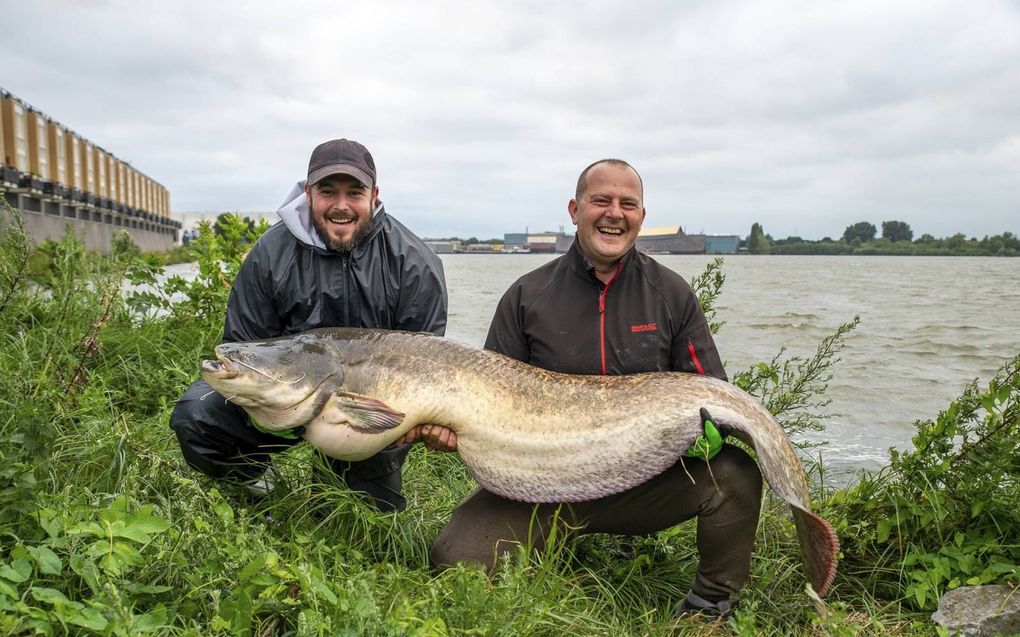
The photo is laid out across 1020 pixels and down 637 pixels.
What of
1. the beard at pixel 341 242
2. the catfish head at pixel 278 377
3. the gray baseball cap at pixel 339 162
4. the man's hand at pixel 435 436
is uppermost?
the gray baseball cap at pixel 339 162

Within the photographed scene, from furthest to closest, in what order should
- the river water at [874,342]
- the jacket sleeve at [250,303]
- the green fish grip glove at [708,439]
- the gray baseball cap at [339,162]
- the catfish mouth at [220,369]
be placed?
the river water at [874,342] → the jacket sleeve at [250,303] → the gray baseball cap at [339,162] → the catfish mouth at [220,369] → the green fish grip glove at [708,439]

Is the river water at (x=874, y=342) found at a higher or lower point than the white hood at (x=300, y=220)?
lower

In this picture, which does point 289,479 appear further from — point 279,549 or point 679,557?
point 679,557

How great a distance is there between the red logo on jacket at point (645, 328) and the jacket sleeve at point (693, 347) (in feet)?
0.44

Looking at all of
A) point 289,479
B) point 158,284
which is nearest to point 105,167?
point 158,284

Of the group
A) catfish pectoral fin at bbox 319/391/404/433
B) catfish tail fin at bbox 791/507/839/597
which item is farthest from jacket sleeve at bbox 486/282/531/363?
catfish tail fin at bbox 791/507/839/597

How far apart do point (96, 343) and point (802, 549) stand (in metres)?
4.30

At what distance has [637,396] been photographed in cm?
332

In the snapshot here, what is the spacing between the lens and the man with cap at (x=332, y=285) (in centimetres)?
404

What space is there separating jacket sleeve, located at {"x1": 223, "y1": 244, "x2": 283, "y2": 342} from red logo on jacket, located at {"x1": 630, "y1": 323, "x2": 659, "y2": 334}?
1980mm

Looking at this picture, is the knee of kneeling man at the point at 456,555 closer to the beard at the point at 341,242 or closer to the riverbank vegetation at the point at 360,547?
the riverbank vegetation at the point at 360,547

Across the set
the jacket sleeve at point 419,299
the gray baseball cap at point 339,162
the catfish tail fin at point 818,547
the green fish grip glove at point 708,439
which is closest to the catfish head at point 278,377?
the jacket sleeve at point 419,299

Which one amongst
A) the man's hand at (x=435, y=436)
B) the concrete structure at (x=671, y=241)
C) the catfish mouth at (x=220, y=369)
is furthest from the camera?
the concrete structure at (x=671, y=241)

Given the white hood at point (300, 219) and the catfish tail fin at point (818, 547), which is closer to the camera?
the catfish tail fin at point (818, 547)
